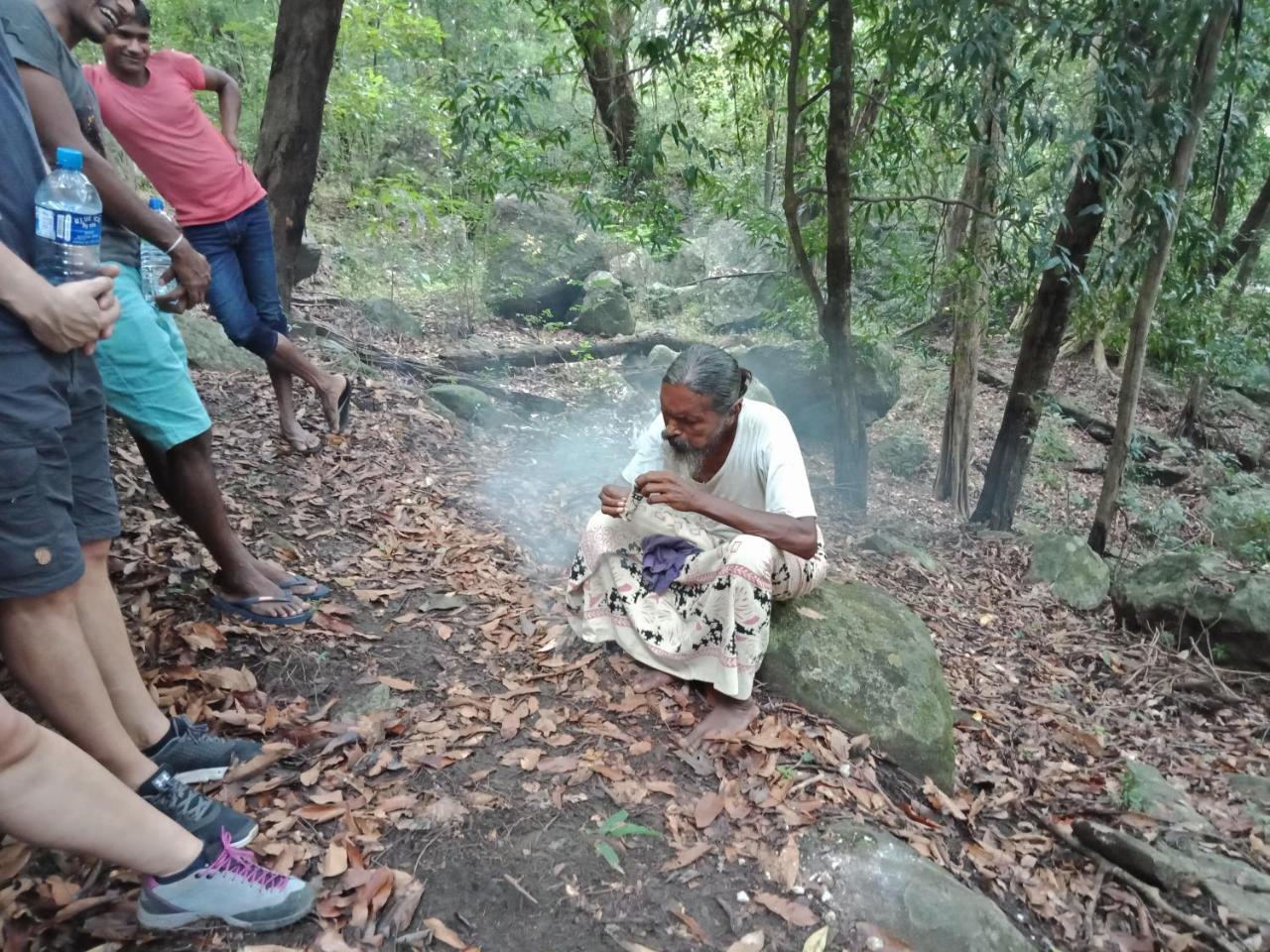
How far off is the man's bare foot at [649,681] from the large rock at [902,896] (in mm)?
891

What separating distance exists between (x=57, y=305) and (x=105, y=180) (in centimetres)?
103

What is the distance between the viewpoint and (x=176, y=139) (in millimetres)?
3506

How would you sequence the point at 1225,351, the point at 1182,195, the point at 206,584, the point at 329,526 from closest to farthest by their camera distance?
the point at 206,584 < the point at 329,526 < the point at 1182,195 < the point at 1225,351

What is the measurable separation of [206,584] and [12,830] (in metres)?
1.79

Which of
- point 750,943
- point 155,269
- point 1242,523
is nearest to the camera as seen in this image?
point 750,943

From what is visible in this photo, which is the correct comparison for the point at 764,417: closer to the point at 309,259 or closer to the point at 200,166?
the point at 200,166

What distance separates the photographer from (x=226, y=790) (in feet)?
7.37

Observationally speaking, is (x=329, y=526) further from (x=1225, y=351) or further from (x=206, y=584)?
(x=1225, y=351)

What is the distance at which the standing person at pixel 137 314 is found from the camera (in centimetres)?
206

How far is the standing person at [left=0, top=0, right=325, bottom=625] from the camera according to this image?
2059 mm

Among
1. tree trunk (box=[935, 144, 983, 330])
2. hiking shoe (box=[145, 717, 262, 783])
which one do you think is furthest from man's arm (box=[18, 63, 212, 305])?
tree trunk (box=[935, 144, 983, 330])

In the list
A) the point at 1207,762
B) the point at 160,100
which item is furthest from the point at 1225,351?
the point at 160,100

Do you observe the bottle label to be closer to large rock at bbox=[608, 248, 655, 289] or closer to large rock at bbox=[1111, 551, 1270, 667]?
large rock at bbox=[1111, 551, 1270, 667]

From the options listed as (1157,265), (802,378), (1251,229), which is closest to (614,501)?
(1157,265)
